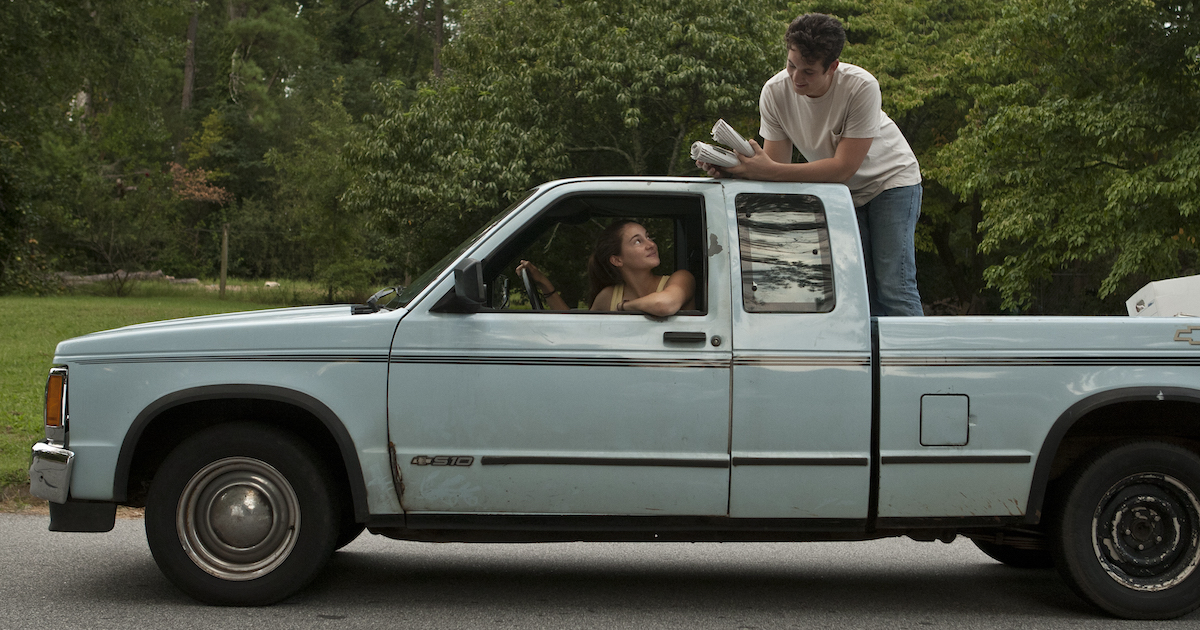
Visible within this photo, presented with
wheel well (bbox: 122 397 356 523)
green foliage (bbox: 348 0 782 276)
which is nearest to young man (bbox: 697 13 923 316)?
wheel well (bbox: 122 397 356 523)

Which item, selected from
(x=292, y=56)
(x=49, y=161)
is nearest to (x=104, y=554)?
(x=49, y=161)

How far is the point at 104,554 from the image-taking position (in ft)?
18.8

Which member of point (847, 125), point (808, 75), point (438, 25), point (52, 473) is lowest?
point (52, 473)

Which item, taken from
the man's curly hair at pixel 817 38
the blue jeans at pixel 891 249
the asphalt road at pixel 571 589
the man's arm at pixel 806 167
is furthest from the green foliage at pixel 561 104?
the man's arm at pixel 806 167

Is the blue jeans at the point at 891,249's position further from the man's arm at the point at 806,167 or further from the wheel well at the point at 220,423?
the wheel well at the point at 220,423

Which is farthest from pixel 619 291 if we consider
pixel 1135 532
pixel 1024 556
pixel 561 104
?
pixel 561 104

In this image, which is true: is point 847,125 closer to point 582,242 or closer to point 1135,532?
point 582,242

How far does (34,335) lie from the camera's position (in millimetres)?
17500

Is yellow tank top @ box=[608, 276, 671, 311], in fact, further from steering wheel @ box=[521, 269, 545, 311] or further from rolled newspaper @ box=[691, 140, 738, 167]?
rolled newspaper @ box=[691, 140, 738, 167]

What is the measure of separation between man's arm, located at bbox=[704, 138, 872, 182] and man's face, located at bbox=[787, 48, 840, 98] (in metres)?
0.31

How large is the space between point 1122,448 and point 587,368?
7.86 feet

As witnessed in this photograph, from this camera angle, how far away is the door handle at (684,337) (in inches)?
176

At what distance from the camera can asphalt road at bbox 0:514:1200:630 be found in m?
4.53

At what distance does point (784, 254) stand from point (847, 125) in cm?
84
